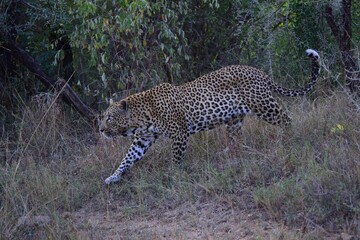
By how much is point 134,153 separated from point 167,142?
612 millimetres

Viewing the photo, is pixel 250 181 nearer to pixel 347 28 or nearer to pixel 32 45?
pixel 347 28

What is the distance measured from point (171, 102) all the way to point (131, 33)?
1675mm

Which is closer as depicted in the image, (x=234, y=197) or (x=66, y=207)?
(x=234, y=197)

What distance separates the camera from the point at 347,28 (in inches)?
421

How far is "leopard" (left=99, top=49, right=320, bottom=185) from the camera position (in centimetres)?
905

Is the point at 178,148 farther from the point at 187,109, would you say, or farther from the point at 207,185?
the point at 207,185

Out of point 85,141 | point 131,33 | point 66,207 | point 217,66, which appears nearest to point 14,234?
point 66,207

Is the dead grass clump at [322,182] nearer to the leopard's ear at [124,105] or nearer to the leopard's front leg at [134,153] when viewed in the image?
the leopard's front leg at [134,153]

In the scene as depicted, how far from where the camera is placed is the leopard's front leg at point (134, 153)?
8969mm

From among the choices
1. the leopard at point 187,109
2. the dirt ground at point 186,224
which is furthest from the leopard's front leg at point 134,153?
the dirt ground at point 186,224

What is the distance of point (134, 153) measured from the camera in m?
9.14

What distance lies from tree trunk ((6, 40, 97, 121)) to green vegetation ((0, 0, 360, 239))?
67mm

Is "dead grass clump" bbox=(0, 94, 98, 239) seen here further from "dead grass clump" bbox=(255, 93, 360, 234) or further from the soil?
"dead grass clump" bbox=(255, 93, 360, 234)

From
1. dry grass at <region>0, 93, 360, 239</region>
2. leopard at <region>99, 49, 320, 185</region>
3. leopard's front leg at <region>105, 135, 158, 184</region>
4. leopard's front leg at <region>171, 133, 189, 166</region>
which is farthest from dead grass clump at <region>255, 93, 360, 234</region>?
leopard's front leg at <region>105, 135, 158, 184</region>
